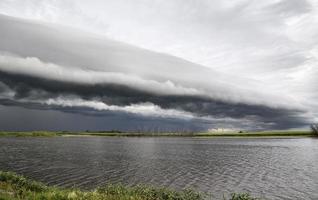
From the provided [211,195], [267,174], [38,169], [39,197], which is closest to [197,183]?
[211,195]

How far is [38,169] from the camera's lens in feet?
208

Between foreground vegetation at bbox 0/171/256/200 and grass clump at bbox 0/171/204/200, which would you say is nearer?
grass clump at bbox 0/171/204/200

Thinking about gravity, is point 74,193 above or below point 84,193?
above

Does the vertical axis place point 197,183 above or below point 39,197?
below

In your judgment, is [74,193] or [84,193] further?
[84,193]

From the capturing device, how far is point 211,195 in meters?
40.4

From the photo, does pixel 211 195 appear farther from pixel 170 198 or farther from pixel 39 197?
pixel 39 197

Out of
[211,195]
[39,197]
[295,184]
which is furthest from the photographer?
[295,184]

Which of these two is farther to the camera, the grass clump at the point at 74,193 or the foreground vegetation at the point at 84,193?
the foreground vegetation at the point at 84,193

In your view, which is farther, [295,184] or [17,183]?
[295,184]

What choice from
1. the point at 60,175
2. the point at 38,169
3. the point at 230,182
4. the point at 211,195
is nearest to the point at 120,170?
the point at 60,175

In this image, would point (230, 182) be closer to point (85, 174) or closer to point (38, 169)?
point (85, 174)

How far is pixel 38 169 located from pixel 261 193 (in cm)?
4625

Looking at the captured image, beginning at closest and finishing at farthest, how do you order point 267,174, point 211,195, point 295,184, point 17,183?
point 17,183 < point 211,195 < point 295,184 < point 267,174
